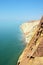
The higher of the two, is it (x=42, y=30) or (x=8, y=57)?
(x=42, y=30)

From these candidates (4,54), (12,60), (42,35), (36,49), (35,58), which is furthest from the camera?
(4,54)

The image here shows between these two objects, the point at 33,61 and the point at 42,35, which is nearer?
the point at 33,61

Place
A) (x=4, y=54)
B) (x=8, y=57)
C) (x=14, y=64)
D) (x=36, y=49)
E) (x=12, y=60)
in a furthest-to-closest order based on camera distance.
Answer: (x=4, y=54)
(x=8, y=57)
(x=12, y=60)
(x=14, y=64)
(x=36, y=49)

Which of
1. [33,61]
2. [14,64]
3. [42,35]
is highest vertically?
[42,35]

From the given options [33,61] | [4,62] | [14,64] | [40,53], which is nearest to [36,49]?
[40,53]

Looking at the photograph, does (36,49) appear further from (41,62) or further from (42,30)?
(42,30)

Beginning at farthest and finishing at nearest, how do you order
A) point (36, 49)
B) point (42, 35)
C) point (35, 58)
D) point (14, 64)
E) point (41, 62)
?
1. point (14, 64)
2. point (42, 35)
3. point (36, 49)
4. point (35, 58)
5. point (41, 62)

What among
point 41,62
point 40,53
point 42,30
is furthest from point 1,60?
point 41,62

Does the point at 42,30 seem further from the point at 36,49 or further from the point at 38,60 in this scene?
the point at 38,60

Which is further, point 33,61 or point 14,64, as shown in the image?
point 14,64
